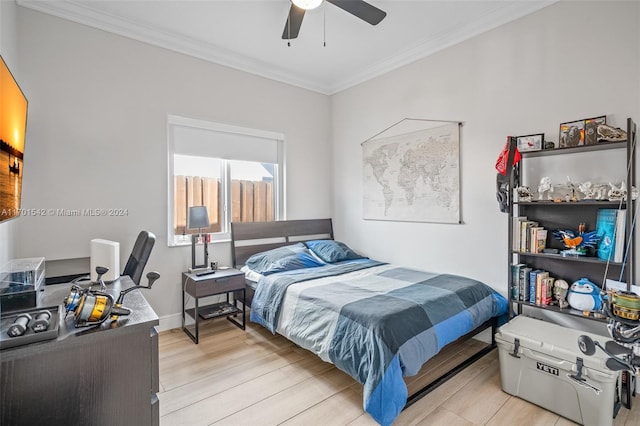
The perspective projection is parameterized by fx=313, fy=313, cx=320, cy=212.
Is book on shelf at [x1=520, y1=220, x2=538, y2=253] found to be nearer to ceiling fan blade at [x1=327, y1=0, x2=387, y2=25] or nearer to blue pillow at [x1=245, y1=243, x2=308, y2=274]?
ceiling fan blade at [x1=327, y1=0, x2=387, y2=25]

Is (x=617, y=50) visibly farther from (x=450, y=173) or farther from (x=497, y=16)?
(x=450, y=173)

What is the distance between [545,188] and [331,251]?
7.07 ft

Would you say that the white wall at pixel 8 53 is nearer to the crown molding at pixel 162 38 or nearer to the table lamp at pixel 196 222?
the crown molding at pixel 162 38

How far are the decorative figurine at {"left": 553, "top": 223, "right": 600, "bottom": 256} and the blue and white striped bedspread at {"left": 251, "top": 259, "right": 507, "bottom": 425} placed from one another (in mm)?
690

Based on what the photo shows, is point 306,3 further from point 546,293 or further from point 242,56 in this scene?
point 546,293

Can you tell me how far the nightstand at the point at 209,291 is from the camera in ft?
9.48

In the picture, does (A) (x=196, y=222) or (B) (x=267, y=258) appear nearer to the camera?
(A) (x=196, y=222)

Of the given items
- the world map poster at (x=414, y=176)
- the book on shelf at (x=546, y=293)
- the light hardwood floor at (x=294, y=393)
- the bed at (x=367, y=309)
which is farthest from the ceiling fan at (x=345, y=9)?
the light hardwood floor at (x=294, y=393)

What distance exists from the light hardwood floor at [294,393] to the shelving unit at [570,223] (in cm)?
72

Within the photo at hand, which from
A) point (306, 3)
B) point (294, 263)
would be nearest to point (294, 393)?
point (294, 263)

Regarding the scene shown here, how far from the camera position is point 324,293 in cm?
248

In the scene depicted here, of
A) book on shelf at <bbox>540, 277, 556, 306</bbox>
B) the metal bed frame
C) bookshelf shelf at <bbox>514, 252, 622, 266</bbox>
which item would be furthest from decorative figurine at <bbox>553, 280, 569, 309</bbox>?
the metal bed frame

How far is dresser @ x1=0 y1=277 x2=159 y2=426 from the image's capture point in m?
1.02

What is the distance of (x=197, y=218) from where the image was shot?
10.3 feet
